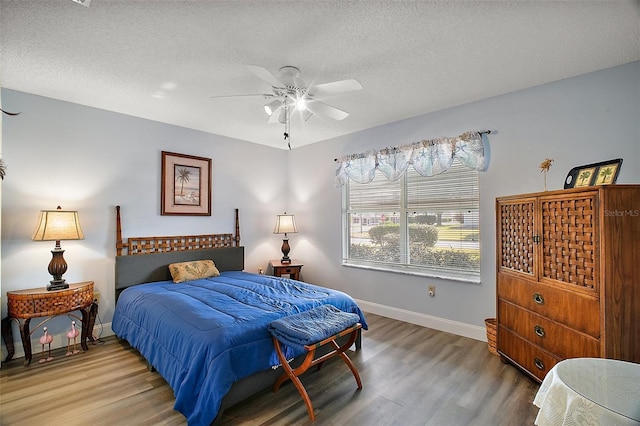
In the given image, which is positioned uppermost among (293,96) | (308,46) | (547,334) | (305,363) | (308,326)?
(308,46)

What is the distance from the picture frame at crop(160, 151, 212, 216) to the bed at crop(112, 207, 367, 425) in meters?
0.42

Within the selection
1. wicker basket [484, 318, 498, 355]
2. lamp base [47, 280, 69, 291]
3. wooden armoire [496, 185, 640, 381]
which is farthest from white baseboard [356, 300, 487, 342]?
lamp base [47, 280, 69, 291]

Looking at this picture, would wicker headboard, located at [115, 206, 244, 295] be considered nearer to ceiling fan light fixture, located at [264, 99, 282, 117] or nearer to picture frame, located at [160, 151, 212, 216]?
picture frame, located at [160, 151, 212, 216]

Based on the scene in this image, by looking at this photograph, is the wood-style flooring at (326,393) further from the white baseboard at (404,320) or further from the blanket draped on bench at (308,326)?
the blanket draped on bench at (308,326)

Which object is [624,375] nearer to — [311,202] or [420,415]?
[420,415]

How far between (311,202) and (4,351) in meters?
3.89

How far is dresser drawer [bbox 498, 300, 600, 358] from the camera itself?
1925 mm

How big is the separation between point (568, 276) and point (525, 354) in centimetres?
78

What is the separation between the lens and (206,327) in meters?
2.06

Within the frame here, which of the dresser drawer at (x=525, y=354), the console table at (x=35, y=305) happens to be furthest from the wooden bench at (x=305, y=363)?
the console table at (x=35, y=305)

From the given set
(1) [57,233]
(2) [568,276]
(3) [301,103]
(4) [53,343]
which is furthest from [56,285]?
(2) [568,276]

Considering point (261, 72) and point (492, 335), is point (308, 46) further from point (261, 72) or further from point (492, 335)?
point (492, 335)

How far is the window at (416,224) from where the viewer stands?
337 cm

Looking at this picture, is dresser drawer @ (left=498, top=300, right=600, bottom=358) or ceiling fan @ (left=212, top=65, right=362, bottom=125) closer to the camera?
dresser drawer @ (left=498, top=300, right=600, bottom=358)
